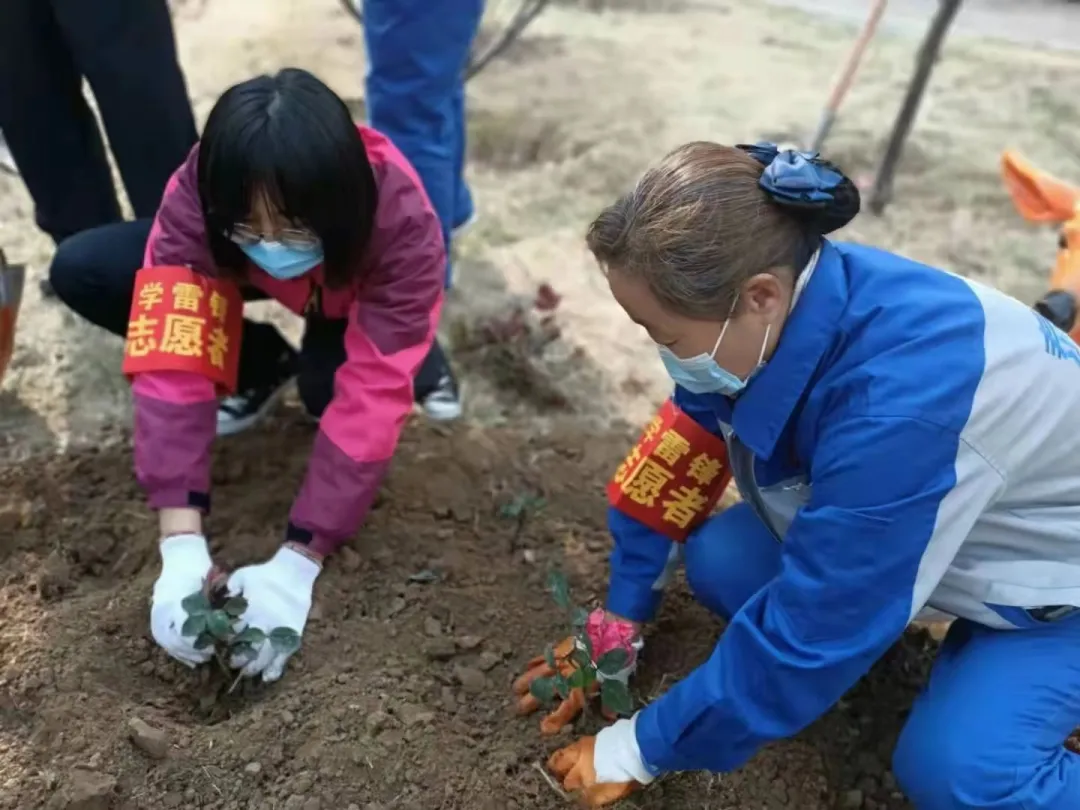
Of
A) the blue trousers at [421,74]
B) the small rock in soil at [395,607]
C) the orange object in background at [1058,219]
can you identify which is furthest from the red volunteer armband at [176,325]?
the orange object in background at [1058,219]

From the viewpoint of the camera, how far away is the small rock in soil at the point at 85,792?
4.94ft

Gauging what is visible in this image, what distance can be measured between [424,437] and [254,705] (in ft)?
2.91

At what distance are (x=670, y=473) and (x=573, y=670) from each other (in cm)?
34

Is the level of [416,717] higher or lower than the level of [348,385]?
lower

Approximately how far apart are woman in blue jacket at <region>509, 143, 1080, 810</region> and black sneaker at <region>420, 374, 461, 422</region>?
1.12 m

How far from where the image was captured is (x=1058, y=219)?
2.44 m

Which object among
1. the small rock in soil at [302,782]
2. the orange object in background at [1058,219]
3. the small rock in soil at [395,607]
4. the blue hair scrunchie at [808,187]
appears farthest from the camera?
the orange object in background at [1058,219]

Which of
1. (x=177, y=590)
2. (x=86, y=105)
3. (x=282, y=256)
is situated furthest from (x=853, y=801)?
(x=86, y=105)

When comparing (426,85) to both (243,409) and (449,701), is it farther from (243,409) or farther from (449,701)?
(449,701)

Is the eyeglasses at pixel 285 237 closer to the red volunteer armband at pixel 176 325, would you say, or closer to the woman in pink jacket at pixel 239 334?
the woman in pink jacket at pixel 239 334

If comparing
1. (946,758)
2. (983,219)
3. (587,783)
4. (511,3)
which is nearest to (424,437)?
(587,783)

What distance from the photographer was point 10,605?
1879 millimetres

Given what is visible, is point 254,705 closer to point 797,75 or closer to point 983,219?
point 983,219

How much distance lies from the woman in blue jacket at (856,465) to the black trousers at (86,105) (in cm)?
141
